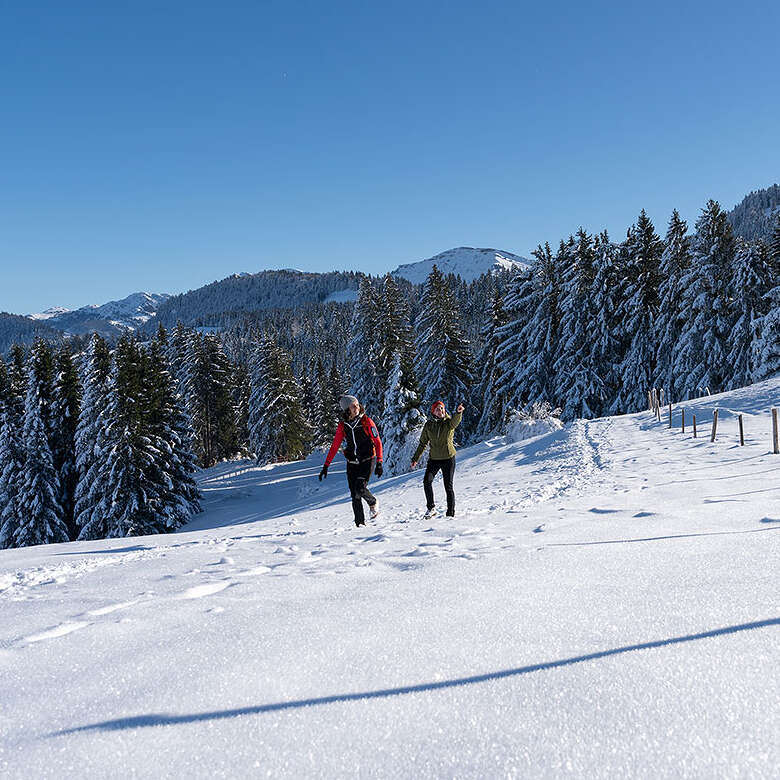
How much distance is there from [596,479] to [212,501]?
25.3 meters

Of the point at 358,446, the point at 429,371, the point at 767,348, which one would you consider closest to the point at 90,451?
the point at 429,371

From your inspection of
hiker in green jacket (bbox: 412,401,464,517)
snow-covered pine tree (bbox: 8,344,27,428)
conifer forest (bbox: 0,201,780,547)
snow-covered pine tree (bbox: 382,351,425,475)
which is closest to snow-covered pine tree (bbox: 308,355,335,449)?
conifer forest (bbox: 0,201,780,547)

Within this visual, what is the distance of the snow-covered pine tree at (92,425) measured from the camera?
81.8 ft

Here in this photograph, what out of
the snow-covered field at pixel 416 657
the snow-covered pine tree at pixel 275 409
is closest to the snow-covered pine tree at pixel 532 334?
the snow-covered pine tree at pixel 275 409

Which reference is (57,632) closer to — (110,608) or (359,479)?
(110,608)

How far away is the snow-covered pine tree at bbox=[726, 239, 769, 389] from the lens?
1085 inches

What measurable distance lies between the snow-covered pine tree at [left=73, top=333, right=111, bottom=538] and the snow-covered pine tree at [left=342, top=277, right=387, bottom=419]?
15747 mm

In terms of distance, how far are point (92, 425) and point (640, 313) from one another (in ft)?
A: 105

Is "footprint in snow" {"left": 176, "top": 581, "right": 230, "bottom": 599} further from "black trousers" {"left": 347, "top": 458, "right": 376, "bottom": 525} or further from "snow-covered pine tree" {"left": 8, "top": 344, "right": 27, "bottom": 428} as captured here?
"snow-covered pine tree" {"left": 8, "top": 344, "right": 27, "bottom": 428}

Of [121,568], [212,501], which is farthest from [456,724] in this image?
[212,501]

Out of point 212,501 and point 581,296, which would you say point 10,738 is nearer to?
point 212,501

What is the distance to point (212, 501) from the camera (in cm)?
3052

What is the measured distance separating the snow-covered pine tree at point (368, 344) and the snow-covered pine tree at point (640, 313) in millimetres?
15552

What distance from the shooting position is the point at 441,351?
35531 mm
